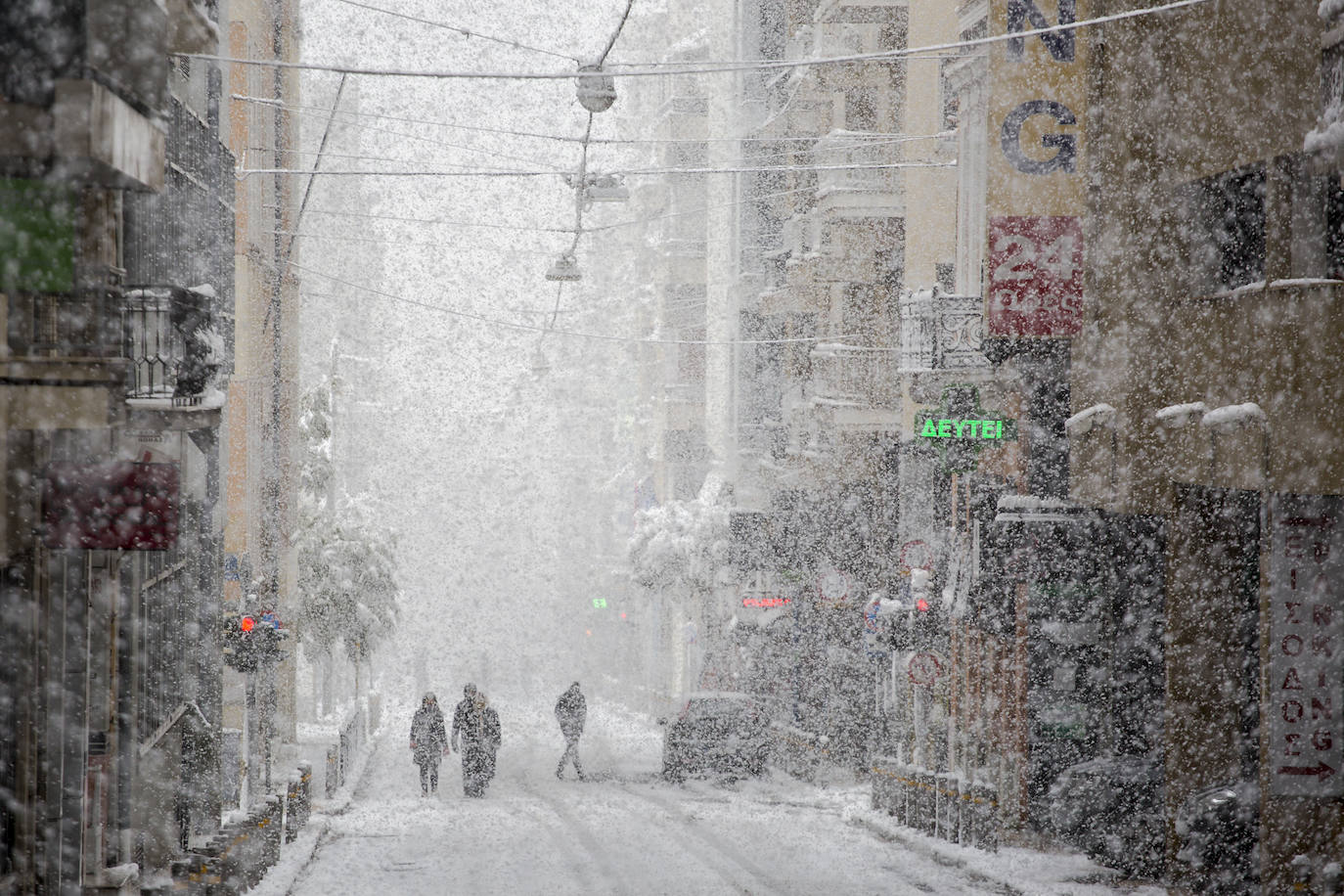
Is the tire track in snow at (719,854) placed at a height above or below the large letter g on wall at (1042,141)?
below

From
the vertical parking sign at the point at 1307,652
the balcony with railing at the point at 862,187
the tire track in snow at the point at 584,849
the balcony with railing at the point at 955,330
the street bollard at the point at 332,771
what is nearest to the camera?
the vertical parking sign at the point at 1307,652

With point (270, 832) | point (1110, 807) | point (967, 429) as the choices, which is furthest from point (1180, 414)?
point (270, 832)

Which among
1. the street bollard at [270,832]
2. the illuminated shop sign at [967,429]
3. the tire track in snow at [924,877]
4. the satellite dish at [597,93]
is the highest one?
the satellite dish at [597,93]

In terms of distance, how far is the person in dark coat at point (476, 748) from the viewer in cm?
2489

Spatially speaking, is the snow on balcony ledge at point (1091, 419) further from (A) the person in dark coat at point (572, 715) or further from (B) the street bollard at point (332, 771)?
(A) the person in dark coat at point (572, 715)

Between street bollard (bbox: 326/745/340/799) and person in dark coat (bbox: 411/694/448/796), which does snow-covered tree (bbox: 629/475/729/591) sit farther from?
street bollard (bbox: 326/745/340/799)

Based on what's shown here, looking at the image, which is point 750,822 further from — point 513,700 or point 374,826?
point 513,700

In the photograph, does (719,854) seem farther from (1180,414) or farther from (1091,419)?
(1180,414)

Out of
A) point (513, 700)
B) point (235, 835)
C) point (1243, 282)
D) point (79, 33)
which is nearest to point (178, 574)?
point (235, 835)

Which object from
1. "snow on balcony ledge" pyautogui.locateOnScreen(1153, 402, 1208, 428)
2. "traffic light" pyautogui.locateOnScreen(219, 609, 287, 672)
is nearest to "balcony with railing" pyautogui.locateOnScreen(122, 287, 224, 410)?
"traffic light" pyautogui.locateOnScreen(219, 609, 287, 672)

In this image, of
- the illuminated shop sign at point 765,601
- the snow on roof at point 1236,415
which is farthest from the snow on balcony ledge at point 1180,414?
the illuminated shop sign at point 765,601

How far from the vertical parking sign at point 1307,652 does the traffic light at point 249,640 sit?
38.2 feet

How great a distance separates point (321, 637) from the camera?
114 feet

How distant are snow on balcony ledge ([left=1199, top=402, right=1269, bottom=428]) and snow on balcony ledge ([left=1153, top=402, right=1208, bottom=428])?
737 mm
